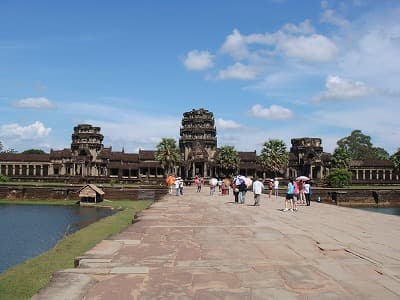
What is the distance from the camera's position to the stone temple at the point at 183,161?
A: 8831cm

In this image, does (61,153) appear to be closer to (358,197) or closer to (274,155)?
(274,155)

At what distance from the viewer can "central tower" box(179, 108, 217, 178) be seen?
86438mm

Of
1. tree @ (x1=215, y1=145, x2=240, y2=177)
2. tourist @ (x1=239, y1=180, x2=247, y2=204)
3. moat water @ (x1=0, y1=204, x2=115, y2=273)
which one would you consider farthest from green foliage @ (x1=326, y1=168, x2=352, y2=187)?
tourist @ (x1=239, y1=180, x2=247, y2=204)

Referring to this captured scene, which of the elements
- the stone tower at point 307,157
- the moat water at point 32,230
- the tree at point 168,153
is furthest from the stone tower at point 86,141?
the moat water at point 32,230

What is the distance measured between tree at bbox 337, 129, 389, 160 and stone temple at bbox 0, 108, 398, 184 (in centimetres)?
2213

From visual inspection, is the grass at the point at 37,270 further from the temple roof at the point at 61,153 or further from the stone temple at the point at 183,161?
the temple roof at the point at 61,153

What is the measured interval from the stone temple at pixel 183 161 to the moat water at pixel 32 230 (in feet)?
146

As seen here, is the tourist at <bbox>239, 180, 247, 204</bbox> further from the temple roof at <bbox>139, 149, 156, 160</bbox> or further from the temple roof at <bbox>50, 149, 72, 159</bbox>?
the temple roof at <bbox>50, 149, 72, 159</bbox>

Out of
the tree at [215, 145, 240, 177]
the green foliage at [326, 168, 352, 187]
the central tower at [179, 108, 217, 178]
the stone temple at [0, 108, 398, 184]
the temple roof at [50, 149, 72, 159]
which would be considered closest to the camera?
the green foliage at [326, 168, 352, 187]

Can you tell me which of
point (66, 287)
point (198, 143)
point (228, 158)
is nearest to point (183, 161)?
point (198, 143)

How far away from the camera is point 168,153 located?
250 feet

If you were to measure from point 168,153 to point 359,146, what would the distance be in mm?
63036

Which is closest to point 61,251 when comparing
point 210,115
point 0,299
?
point 0,299

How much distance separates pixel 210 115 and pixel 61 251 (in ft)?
262
